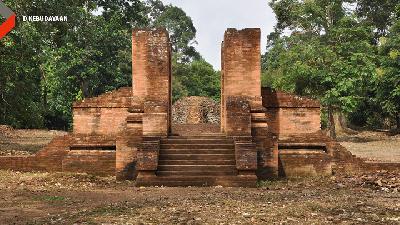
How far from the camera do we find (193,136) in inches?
525

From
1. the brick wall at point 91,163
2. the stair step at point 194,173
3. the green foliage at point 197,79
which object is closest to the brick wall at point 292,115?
the stair step at point 194,173

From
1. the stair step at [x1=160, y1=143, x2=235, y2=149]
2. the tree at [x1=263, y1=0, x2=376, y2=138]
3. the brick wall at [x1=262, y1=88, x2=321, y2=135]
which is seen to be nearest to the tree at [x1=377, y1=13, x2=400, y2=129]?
the tree at [x1=263, y1=0, x2=376, y2=138]

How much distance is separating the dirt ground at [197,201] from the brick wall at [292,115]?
188 centimetres

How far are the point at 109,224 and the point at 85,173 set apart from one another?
22.0ft

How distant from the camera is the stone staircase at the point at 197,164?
445 inches

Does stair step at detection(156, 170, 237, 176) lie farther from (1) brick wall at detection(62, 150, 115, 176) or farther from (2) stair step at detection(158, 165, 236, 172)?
(1) brick wall at detection(62, 150, 115, 176)

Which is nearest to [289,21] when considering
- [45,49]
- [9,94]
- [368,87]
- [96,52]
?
[368,87]

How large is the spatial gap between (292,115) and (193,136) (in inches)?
115

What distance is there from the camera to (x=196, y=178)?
11359mm

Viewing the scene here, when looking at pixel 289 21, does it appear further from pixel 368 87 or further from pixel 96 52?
pixel 96 52

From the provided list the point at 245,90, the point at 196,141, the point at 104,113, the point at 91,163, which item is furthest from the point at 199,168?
the point at 104,113

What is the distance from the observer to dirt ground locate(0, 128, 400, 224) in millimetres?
7008

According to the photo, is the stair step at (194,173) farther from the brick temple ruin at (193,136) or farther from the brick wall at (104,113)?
the brick wall at (104,113)

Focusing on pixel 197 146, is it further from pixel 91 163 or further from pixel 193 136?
pixel 91 163
